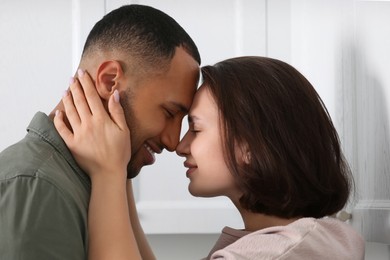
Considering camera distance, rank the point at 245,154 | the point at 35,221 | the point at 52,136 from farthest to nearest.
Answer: the point at 245,154
the point at 52,136
the point at 35,221

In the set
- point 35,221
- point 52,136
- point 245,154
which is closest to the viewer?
point 35,221

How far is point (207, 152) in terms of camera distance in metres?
1.49

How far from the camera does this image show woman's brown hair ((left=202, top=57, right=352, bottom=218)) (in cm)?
144

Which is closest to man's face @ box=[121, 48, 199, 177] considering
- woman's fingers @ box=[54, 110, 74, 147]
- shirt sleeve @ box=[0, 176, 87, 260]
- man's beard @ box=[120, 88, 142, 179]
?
man's beard @ box=[120, 88, 142, 179]

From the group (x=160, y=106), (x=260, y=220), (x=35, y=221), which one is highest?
(x=160, y=106)

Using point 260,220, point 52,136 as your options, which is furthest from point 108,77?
point 260,220

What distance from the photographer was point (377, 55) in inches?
74.6

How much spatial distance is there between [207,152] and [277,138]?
0.14 meters

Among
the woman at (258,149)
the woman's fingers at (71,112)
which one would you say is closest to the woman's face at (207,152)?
the woman at (258,149)

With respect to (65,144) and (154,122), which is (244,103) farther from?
(65,144)

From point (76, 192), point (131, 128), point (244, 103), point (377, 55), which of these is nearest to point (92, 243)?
point (76, 192)

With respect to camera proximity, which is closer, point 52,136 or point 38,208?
point 38,208

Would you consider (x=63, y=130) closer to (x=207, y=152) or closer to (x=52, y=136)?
(x=52, y=136)

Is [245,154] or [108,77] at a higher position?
[108,77]
